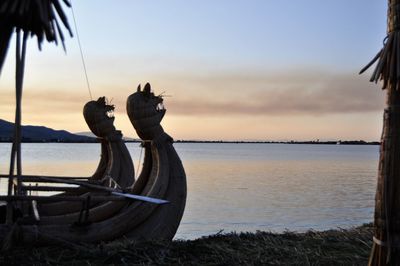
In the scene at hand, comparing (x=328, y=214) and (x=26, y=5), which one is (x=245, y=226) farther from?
(x=26, y=5)

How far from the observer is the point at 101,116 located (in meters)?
14.6

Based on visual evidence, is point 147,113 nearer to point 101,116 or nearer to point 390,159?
point 101,116

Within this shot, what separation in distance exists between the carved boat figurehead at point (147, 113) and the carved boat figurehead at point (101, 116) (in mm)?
3550

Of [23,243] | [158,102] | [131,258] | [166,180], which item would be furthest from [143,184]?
[131,258]

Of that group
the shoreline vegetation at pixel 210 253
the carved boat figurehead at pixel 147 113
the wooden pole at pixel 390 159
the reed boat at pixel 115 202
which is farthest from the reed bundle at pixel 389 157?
the carved boat figurehead at pixel 147 113

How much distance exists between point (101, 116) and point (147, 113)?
390 centimetres

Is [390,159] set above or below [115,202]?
above

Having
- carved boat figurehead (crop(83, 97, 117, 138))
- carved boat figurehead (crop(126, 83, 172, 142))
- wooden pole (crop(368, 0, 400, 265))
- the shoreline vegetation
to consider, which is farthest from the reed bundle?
carved boat figurehead (crop(83, 97, 117, 138))

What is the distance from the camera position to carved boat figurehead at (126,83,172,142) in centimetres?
1098

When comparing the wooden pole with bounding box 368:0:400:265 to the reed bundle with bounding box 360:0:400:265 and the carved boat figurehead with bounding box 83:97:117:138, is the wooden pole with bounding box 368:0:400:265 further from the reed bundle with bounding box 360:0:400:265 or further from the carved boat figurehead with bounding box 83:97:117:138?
the carved boat figurehead with bounding box 83:97:117:138

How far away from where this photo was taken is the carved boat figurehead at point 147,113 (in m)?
11.0

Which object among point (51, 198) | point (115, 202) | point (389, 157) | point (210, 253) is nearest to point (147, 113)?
point (115, 202)

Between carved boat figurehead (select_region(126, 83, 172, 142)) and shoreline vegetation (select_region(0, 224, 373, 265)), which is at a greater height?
carved boat figurehead (select_region(126, 83, 172, 142))

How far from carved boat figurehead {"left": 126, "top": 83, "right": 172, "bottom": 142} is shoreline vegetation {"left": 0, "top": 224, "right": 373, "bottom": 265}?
138 inches
